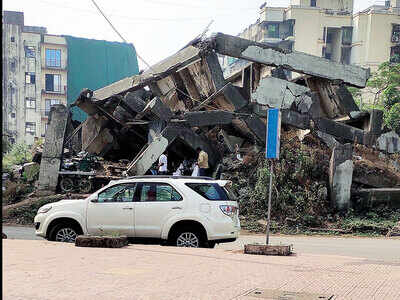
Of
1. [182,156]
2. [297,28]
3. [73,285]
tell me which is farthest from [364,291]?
[297,28]

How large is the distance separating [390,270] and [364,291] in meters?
2.37

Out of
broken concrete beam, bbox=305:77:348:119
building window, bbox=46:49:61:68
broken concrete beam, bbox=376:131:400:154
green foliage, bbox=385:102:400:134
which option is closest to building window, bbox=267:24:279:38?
building window, bbox=46:49:61:68

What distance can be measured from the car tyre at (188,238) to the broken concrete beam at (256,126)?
366 inches

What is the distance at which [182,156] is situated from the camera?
67.8ft

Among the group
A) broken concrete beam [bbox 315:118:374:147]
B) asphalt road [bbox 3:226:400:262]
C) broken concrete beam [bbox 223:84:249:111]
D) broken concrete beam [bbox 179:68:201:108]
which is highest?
broken concrete beam [bbox 179:68:201:108]

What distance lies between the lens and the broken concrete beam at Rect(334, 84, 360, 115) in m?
20.3

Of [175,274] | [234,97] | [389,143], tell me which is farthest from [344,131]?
[175,274]

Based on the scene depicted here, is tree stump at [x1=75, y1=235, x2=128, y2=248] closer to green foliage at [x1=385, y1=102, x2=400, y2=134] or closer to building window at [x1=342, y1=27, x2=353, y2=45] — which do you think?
green foliage at [x1=385, y1=102, x2=400, y2=134]

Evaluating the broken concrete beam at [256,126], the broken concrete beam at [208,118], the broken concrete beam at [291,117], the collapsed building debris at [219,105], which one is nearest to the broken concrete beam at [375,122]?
the collapsed building debris at [219,105]

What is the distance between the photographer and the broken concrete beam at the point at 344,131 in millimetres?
19578

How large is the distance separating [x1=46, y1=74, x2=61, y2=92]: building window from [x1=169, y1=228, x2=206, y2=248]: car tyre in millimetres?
52576

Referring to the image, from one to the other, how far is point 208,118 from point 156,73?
112 inches

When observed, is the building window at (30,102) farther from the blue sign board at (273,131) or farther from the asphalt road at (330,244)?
the blue sign board at (273,131)

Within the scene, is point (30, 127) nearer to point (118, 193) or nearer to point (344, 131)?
point (344, 131)
